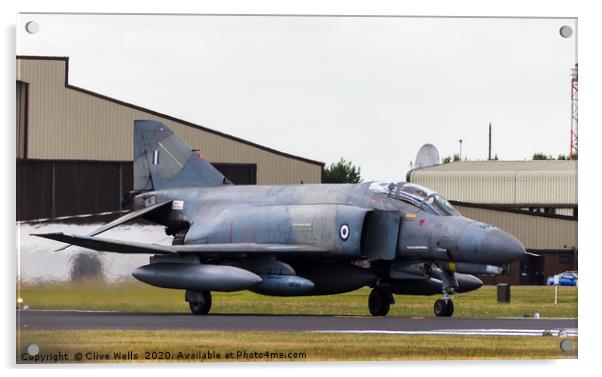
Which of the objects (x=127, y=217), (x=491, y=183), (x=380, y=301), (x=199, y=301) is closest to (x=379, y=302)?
(x=380, y=301)

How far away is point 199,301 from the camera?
24438 millimetres

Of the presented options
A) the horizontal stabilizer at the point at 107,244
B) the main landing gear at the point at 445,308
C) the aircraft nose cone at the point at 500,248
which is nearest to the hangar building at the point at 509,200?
the main landing gear at the point at 445,308

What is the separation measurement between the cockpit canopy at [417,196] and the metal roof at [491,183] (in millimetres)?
6664

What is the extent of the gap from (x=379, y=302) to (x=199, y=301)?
3.24 m

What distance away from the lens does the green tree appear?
86.0 feet

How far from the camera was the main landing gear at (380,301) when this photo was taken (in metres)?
24.8

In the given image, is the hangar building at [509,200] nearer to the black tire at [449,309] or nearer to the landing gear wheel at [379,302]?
the landing gear wheel at [379,302]

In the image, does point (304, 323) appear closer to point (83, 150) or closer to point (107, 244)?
point (107, 244)

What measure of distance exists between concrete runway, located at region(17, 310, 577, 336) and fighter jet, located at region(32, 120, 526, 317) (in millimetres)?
729

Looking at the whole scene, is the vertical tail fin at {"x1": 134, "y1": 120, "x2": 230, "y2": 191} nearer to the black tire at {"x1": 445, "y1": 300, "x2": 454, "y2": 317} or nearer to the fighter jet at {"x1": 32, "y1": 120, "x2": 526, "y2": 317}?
the fighter jet at {"x1": 32, "y1": 120, "x2": 526, "y2": 317}

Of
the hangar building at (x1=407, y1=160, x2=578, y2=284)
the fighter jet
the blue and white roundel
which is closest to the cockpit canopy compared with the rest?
the fighter jet

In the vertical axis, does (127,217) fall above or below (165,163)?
below

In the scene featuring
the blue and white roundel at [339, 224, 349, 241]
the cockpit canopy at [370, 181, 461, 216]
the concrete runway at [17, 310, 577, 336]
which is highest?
the cockpit canopy at [370, 181, 461, 216]

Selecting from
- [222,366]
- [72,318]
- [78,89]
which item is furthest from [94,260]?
[222,366]
